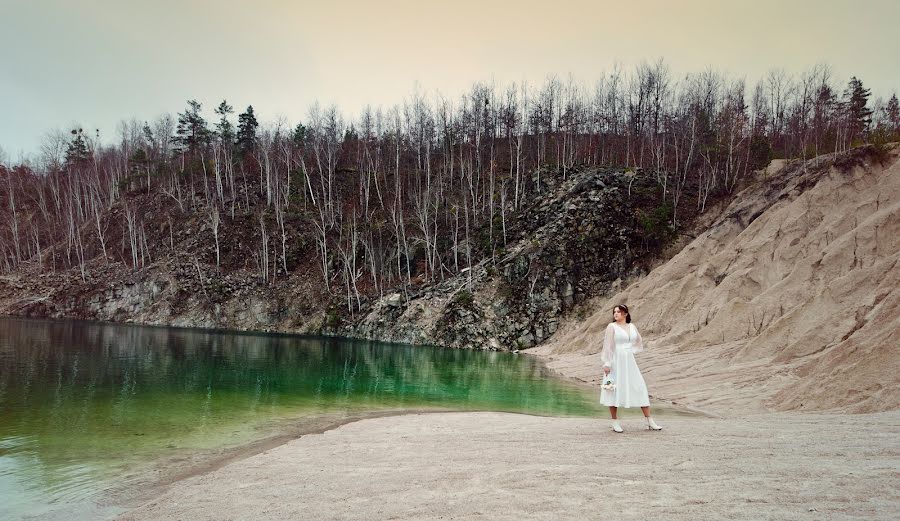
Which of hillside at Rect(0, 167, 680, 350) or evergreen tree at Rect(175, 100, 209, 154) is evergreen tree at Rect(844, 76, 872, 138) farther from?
evergreen tree at Rect(175, 100, 209, 154)

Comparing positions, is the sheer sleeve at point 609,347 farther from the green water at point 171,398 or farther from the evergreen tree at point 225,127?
the evergreen tree at point 225,127

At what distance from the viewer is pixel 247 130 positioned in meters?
89.6

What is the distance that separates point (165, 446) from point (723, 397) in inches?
641

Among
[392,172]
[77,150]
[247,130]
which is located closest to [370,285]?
[392,172]

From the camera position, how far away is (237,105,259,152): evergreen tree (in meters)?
88.9

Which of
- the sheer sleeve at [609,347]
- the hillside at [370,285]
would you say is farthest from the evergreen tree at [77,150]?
the sheer sleeve at [609,347]

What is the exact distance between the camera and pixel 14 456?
36.6ft

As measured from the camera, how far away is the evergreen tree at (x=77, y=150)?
91.8 meters

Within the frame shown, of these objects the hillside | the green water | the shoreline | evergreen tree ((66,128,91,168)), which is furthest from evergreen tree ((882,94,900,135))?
evergreen tree ((66,128,91,168))

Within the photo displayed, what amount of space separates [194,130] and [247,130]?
336 inches

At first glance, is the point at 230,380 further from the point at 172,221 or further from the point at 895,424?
the point at 172,221

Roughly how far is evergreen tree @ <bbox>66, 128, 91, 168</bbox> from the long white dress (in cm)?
10812

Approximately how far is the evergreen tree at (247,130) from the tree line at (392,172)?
25 centimetres

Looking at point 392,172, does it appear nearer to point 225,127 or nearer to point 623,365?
point 225,127
